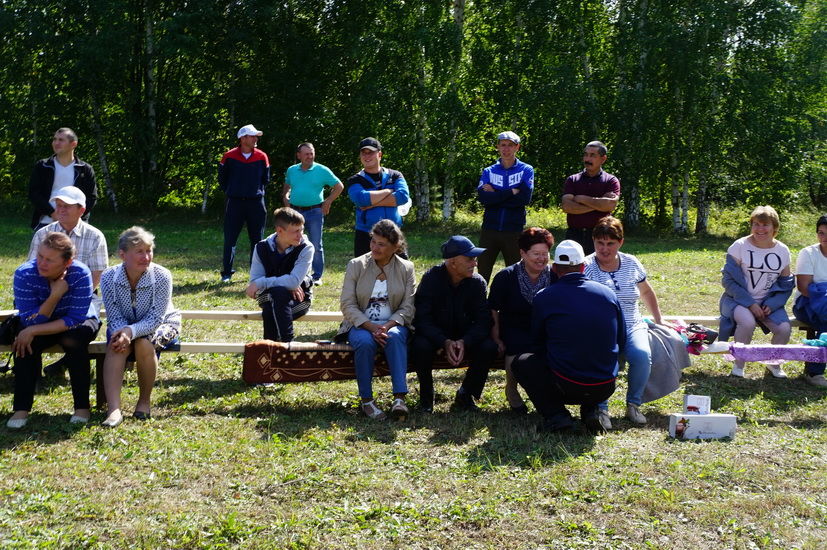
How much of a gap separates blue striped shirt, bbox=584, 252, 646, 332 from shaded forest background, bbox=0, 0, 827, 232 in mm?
12274

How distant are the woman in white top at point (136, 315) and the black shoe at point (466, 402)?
1878mm

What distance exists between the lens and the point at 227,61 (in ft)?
62.7

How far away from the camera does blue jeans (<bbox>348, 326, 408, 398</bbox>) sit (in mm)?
5332

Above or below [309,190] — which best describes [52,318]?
below

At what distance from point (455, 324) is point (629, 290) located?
3.89 feet

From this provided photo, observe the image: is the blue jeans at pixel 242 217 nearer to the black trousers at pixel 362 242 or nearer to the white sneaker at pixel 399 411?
the black trousers at pixel 362 242

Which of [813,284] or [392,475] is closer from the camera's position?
[392,475]

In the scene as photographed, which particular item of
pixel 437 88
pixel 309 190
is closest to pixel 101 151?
pixel 437 88

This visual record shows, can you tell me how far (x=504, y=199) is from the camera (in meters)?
7.18

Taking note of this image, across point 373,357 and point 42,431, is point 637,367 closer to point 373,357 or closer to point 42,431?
point 373,357

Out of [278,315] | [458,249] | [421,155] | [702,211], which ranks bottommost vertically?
[278,315]

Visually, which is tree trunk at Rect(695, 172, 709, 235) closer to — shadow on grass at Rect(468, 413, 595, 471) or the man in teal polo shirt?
the man in teal polo shirt

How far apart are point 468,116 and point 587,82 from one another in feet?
8.43

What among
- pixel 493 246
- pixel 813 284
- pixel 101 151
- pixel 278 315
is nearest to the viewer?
pixel 278 315
